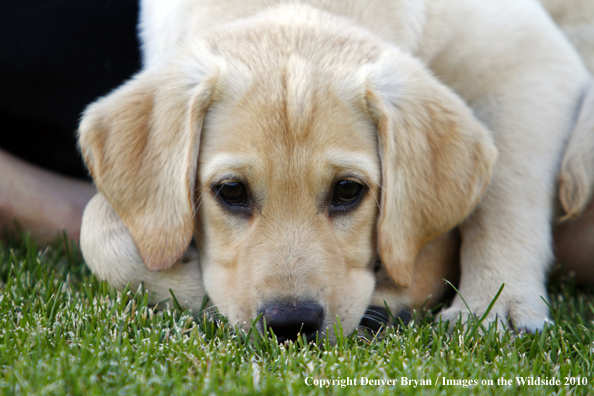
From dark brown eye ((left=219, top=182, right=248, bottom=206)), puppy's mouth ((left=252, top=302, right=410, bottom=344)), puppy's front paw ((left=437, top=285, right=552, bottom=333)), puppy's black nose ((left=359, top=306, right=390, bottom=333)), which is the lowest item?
puppy's black nose ((left=359, top=306, right=390, bottom=333))

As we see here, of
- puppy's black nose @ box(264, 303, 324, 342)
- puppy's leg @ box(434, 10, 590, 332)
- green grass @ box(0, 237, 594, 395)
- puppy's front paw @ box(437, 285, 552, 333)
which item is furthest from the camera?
puppy's leg @ box(434, 10, 590, 332)

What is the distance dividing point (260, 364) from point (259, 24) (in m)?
1.69

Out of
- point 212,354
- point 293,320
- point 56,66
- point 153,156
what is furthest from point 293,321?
point 56,66

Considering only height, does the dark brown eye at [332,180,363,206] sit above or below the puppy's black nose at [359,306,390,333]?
above

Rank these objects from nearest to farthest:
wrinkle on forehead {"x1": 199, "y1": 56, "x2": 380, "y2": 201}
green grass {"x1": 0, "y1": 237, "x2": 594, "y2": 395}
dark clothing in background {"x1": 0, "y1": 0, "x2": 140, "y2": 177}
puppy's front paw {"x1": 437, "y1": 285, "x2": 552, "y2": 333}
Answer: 1. green grass {"x1": 0, "y1": 237, "x2": 594, "y2": 395}
2. wrinkle on forehead {"x1": 199, "y1": 56, "x2": 380, "y2": 201}
3. puppy's front paw {"x1": 437, "y1": 285, "x2": 552, "y2": 333}
4. dark clothing in background {"x1": 0, "y1": 0, "x2": 140, "y2": 177}

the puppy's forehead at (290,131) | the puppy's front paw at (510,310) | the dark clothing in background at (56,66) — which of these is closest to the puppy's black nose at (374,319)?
the puppy's front paw at (510,310)

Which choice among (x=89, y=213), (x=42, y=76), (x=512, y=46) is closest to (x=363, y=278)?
(x=89, y=213)

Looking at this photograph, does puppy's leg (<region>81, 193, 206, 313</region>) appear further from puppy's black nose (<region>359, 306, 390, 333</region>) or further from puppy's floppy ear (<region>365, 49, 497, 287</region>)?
puppy's floppy ear (<region>365, 49, 497, 287</region>)

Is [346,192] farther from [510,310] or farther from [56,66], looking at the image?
[56,66]

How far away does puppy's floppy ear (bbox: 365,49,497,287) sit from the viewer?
9.30ft

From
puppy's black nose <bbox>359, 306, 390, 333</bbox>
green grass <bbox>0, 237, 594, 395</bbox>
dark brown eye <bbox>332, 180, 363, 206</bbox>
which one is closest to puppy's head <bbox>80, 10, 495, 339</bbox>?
dark brown eye <bbox>332, 180, 363, 206</bbox>

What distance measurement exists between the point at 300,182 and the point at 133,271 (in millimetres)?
957

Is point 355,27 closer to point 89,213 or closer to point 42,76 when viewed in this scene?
point 89,213

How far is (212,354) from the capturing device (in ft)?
7.59
